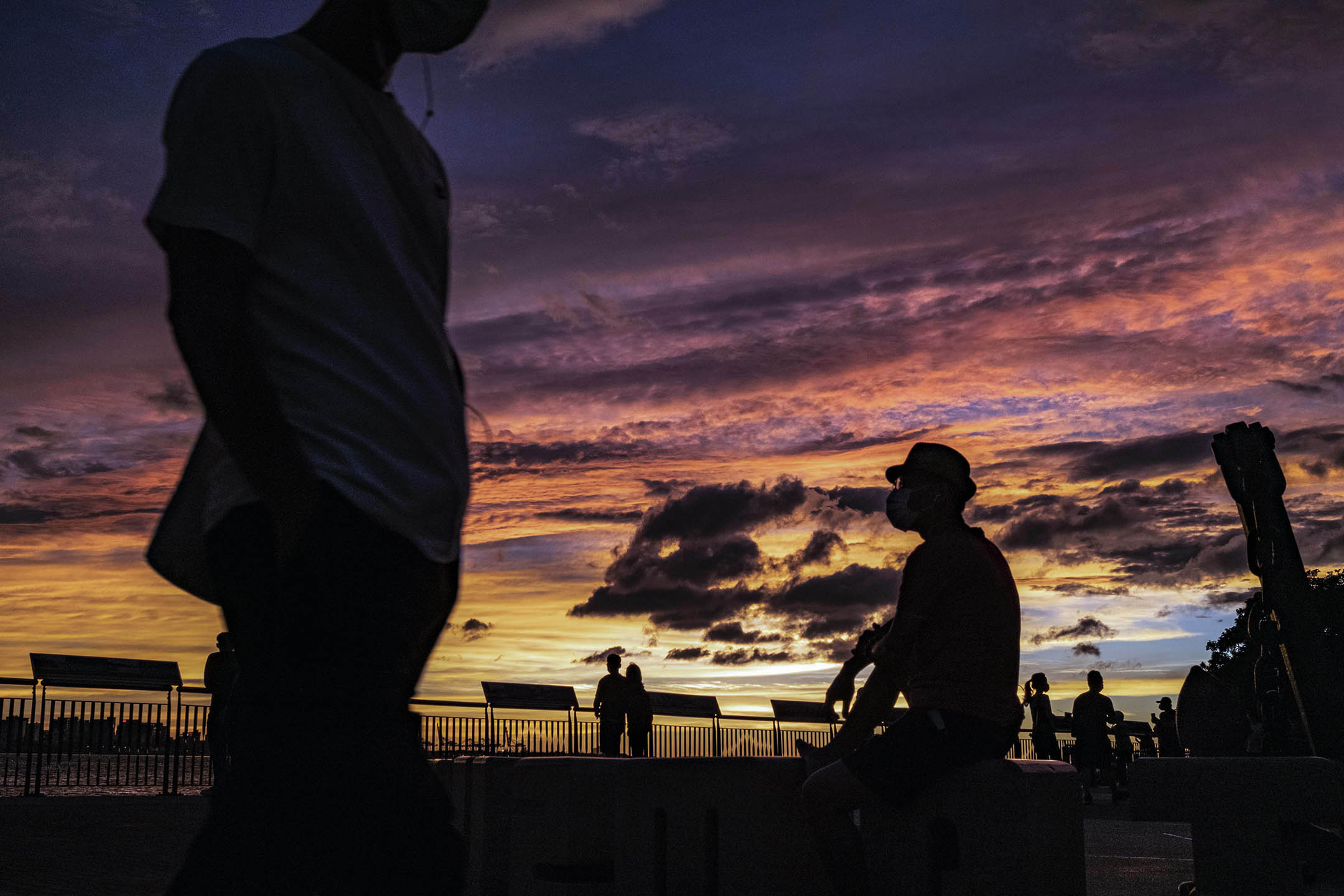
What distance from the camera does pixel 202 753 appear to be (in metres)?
19.4

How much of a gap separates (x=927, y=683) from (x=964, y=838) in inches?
22.1

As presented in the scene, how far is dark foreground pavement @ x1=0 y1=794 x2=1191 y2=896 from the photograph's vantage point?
8.06 metres

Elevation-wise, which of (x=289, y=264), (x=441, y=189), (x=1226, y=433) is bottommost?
(x=289, y=264)

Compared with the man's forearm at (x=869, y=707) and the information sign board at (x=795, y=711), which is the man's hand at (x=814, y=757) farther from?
the information sign board at (x=795, y=711)

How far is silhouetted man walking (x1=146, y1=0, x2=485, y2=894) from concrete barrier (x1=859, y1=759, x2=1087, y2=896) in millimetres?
3257

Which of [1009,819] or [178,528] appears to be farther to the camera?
[1009,819]

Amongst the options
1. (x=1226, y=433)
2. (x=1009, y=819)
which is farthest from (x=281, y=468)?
(x=1226, y=433)

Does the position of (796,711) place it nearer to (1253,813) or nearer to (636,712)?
(636,712)

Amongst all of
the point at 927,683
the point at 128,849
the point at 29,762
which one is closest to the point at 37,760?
the point at 29,762

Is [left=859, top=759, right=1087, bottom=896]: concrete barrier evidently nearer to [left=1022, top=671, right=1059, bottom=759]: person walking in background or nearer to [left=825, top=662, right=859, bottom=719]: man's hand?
[left=825, top=662, right=859, bottom=719]: man's hand

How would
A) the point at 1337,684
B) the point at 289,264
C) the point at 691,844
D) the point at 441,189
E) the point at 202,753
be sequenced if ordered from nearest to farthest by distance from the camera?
the point at 289,264 < the point at 441,189 < the point at 691,844 < the point at 1337,684 < the point at 202,753

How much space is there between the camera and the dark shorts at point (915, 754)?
4.38m

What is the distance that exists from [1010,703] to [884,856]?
0.75 meters

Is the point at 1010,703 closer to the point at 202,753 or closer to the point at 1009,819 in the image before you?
the point at 1009,819
